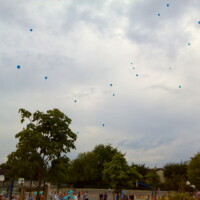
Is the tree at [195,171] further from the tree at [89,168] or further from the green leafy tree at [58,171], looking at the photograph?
the green leafy tree at [58,171]

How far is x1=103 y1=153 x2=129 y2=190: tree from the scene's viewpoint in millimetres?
27339

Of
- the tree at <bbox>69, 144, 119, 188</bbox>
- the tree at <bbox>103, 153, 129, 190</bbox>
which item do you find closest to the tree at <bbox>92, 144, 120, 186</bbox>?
the tree at <bbox>69, 144, 119, 188</bbox>

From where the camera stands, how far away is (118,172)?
2744 cm

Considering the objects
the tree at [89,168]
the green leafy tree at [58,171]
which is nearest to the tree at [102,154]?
the tree at [89,168]

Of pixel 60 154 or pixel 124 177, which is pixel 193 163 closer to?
pixel 124 177

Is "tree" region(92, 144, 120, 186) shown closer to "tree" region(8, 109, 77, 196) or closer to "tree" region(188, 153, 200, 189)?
"tree" region(188, 153, 200, 189)

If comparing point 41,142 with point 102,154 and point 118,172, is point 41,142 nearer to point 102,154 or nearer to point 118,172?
point 118,172

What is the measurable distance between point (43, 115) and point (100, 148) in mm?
63715

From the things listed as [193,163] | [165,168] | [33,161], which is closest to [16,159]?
[33,161]

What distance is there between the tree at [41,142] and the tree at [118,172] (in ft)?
43.7

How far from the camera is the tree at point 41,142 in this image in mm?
14227

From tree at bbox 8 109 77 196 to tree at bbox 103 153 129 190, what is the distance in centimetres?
1331

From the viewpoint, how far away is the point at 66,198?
1150 inches

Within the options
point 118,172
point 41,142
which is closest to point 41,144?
point 41,142
